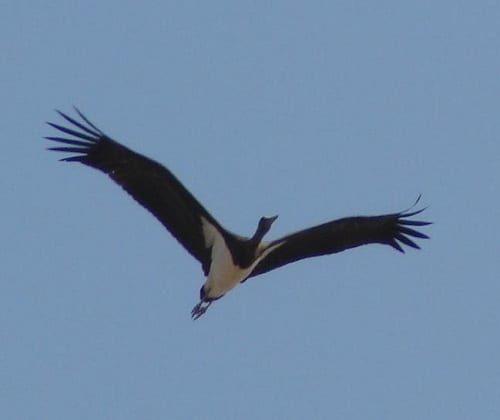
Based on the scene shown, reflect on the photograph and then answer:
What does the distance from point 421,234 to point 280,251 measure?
1768mm

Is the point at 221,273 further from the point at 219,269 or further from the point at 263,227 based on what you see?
the point at 263,227

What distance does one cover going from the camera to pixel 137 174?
26.2 meters

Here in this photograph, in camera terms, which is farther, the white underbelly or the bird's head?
the bird's head

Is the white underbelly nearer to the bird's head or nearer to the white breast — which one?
the white breast

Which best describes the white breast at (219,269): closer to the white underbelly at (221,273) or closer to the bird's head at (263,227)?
the white underbelly at (221,273)

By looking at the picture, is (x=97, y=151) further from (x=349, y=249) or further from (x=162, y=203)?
(x=349, y=249)

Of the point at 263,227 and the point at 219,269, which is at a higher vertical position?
the point at 263,227

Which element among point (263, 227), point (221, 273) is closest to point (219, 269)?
point (221, 273)

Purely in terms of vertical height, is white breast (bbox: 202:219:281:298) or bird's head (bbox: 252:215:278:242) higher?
bird's head (bbox: 252:215:278:242)

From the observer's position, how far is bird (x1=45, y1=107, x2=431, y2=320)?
1027 inches

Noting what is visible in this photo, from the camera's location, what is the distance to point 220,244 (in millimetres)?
26641

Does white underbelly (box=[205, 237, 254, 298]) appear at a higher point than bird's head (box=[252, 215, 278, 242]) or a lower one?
lower

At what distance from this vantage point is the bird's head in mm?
26862

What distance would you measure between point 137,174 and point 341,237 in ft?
9.21
